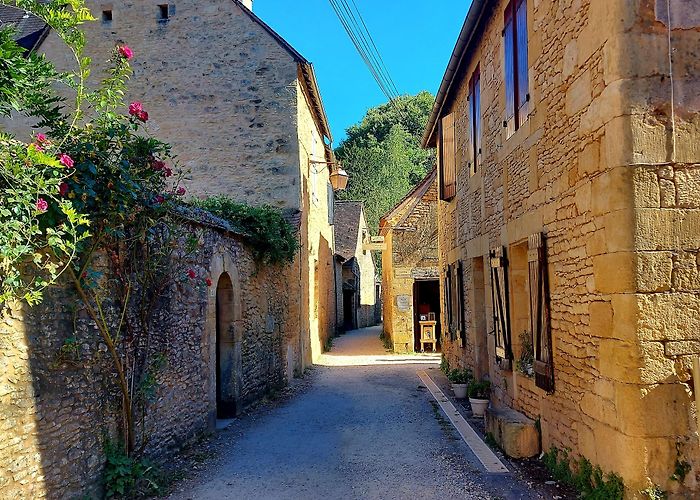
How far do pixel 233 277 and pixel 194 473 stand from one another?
11.2 feet

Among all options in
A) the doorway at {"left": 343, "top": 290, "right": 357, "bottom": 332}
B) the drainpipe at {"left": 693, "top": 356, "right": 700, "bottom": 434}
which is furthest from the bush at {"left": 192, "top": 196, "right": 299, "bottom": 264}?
the doorway at {"left": 343, "top": 290, "right": 357, "bottom": 332}

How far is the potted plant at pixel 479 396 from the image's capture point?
26.6 ft

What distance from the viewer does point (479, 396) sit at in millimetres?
8344

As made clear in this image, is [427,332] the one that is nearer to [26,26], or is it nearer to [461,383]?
[461,383]

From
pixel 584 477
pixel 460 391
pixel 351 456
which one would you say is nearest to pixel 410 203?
pixel 460 391

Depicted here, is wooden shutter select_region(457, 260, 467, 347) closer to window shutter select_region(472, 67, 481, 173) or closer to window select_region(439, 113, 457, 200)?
window select_region(439, 113, 457, 200)

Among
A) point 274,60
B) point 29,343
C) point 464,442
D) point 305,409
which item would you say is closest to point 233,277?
point 305,409

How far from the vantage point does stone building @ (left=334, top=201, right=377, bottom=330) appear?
28.5m

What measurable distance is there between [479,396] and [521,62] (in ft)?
15.4

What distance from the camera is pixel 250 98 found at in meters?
12.5

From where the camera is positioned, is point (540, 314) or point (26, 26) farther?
point (26, 26)

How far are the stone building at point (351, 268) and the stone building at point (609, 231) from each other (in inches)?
802

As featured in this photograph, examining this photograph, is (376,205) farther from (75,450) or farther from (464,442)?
(75,450)

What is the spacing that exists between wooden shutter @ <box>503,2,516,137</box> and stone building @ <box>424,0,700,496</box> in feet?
0.30
